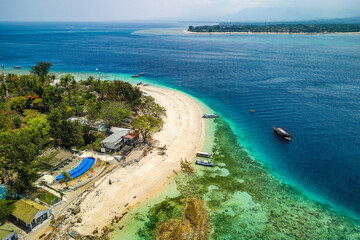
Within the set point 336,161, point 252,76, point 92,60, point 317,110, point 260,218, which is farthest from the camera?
point 92,60

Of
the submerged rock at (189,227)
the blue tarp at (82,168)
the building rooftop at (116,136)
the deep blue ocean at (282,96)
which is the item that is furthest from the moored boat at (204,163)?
the blue tarp at (82,168)

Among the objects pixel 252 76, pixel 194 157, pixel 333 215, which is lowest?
pixel 333 215

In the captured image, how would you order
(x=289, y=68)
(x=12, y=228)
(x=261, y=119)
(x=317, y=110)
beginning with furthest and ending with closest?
(x=289, y=68), (x=317, y=110), (x=261, y=119), (x=12, y=228)

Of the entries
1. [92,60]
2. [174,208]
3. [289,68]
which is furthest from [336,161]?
[92,60]

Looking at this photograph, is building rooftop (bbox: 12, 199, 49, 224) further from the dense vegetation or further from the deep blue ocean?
the deep blue ocean

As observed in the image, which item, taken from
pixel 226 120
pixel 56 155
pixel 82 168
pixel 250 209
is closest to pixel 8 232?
pixel 82 168

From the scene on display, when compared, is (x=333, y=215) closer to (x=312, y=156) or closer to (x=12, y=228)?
(x=312, y=156)

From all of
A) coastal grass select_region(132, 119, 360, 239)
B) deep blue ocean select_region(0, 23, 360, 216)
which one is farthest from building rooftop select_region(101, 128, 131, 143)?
deep blue ocean select_region(0, 23, 360, 216)
